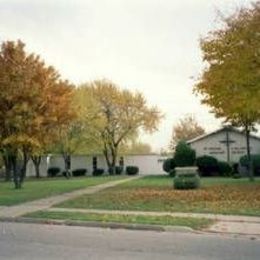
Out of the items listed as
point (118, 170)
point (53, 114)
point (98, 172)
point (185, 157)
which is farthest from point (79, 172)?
point (53, 114)

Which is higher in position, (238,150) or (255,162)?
(238,150)

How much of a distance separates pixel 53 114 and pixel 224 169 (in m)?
20.0

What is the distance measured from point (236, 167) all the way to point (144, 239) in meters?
41.2

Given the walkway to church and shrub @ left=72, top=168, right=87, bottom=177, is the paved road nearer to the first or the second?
the walkway to church

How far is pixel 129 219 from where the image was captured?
57.2 feet

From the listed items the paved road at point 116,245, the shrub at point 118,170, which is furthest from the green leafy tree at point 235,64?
the shrub at point 118,170

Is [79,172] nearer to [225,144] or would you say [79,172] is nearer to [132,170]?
[132,170]

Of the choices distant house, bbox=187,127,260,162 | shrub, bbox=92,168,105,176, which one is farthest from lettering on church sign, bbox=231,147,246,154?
shrub, bbox=92,168,105,176

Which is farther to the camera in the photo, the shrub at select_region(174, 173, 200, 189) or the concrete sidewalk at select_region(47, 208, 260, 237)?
the shrub at select_region(174, 173, 200, 189)

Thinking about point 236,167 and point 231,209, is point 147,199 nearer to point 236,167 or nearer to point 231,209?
point 231,209

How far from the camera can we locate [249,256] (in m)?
11.5

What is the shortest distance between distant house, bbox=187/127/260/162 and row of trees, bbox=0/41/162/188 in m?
13.0

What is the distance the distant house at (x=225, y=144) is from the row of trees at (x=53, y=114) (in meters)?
13.0

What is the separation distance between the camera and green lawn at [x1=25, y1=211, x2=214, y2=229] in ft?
53.9
